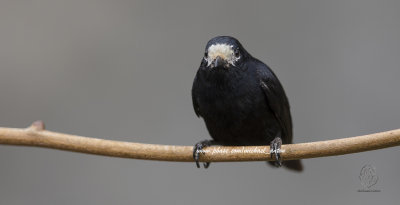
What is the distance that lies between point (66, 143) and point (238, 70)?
0.96 metres

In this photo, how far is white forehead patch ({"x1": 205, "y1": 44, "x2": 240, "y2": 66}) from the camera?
2555 mm

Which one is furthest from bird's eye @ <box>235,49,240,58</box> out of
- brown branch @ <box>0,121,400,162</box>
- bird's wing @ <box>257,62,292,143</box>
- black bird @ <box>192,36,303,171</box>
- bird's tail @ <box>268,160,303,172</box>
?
bird's tail @ <box>268,160,303,172</box>

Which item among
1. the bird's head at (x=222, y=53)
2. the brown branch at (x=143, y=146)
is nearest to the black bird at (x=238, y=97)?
the bird's head at (x=222, y=53)

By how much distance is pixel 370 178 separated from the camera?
284 cm

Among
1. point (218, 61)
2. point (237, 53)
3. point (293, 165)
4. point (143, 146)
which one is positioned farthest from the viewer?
point (293, 165)

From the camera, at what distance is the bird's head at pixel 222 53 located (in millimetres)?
2561

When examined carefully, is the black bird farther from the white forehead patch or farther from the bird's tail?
the bird's tail

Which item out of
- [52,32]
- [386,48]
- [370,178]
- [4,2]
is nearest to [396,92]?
[386,48]

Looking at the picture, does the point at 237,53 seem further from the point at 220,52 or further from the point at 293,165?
the point at 293,165

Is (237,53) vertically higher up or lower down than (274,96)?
higher up

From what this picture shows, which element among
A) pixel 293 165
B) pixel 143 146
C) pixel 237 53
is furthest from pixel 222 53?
pixel 293 165

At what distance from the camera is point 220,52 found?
2.57 metres

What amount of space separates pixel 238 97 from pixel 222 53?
0.79 ft

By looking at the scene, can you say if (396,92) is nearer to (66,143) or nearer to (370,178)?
(370,178)
